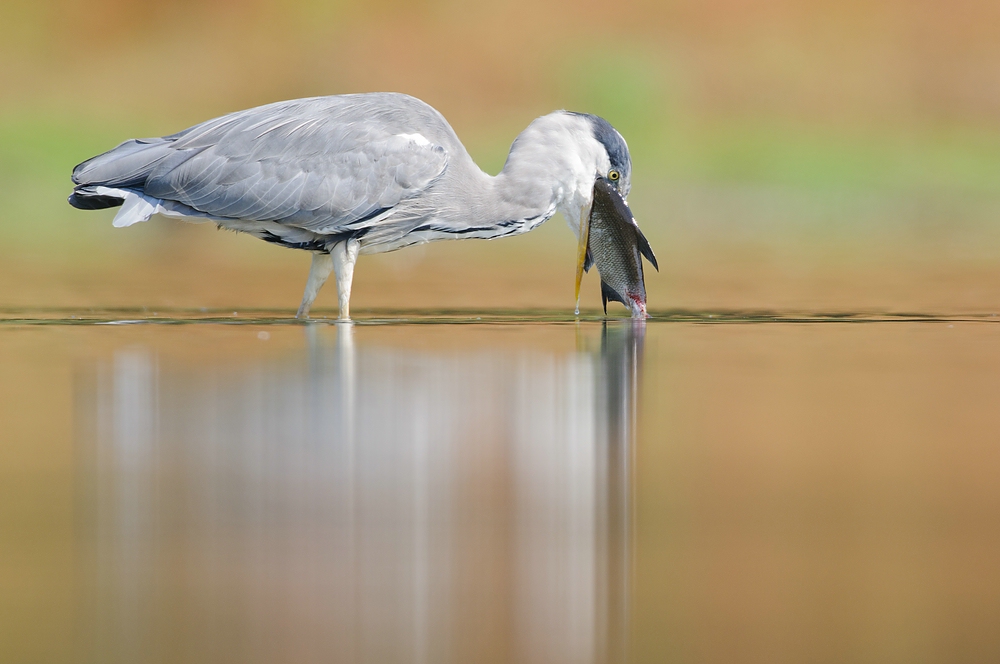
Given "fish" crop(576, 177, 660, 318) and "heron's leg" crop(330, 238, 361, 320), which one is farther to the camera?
"fish" crop(576, 177, 660, 318)

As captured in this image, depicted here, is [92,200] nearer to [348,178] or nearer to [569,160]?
[348,178]

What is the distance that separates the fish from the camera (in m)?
8.13

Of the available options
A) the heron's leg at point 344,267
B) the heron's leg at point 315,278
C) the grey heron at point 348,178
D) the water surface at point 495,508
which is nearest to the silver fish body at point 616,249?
→ the grey heron at point 348,178

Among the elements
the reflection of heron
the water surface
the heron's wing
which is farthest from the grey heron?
the reflection of heron

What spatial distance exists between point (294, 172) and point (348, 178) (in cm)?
32

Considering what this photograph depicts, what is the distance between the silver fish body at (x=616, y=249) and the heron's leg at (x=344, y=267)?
1383 mm

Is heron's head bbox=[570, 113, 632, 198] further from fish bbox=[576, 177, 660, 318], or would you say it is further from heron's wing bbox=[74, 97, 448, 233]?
heron's wing bbox=[74, 97, 448, 233]

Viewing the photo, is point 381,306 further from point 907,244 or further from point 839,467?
point 907,244

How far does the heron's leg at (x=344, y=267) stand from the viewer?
780cm

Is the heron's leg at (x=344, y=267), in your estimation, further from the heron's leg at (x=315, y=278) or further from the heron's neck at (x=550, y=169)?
the heron's neck at (x=550, y=169)

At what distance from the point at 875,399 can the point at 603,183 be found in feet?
9.80

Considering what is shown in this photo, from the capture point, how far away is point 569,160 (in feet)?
26.3

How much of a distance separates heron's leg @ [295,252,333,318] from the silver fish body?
1510 mm

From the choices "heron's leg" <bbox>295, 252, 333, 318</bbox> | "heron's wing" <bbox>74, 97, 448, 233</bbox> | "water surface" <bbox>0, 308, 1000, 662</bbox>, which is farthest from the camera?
"heron's leg" <bbox>295, 252, 333, 318</bbox>
